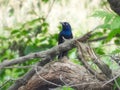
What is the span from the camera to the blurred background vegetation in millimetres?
2561

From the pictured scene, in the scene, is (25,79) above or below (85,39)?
below

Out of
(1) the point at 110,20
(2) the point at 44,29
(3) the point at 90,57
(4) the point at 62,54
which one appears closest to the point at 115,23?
(1) the point at 110,20

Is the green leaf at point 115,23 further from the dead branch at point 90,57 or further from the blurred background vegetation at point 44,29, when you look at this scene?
the dead branch at point 90,57

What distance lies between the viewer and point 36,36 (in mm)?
4320

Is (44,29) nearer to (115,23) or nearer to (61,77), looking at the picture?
(61,77)

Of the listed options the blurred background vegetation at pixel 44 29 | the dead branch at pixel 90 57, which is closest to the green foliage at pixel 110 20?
the blurred background vegetation at pixel 44 29

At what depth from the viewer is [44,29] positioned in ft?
13.8

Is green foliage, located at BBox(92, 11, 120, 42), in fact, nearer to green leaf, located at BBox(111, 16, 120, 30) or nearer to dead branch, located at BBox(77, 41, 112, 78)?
green leaf, located at BBox(111, 16, 120, 30)

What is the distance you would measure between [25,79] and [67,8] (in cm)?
532

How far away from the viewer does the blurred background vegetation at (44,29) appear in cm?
256

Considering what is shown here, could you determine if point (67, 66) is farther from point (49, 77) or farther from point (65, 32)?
point (65, 32)

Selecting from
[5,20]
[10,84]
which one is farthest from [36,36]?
[5,20]

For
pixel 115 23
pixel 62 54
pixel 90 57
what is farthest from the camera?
pixel 62 54

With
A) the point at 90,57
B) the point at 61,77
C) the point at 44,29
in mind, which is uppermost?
the point at 44,29
